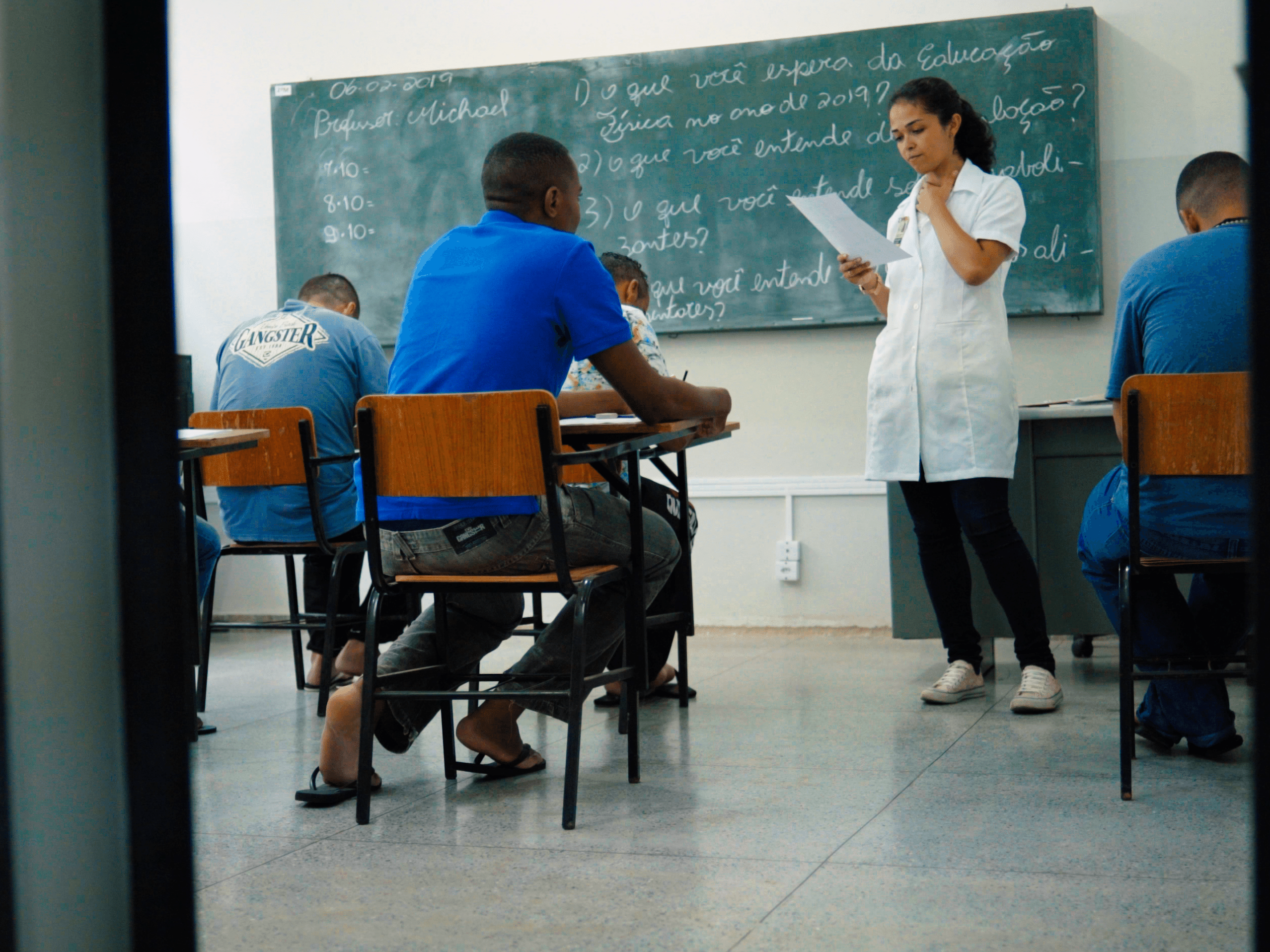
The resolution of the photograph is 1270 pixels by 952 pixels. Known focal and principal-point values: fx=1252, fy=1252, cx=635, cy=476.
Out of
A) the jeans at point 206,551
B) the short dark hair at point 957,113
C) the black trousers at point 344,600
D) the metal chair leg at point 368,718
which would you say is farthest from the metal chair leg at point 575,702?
the short dark hair at point 957,113

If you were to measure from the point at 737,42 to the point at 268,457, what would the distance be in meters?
2.41

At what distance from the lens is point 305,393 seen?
3.40 metres

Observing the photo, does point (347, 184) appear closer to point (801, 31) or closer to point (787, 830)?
point (801, 31)

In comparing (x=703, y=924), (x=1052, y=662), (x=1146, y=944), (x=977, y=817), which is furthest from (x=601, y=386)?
(x=1146, y=944)

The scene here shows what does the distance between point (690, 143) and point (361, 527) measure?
201cm

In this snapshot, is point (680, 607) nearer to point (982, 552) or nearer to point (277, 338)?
point (982, 552)

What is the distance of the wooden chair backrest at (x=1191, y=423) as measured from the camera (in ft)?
6.72

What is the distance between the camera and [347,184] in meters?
4.91

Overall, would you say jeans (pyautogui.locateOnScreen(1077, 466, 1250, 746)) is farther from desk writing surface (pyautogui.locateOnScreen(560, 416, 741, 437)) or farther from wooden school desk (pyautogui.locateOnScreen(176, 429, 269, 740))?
wooden school desk (pyautogui.locateOnScreen(176, 429, 269, 740))

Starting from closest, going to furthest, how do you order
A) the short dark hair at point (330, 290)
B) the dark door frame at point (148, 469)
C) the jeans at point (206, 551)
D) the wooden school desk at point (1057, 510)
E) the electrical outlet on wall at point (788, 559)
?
the dark door frame at point (148, 469)
the jeans at point (206, 551)
the wooden school desk at point (1057, 510)
the short dark hair at point (330, 290)
the electrical outlet on wall at point (788, 559)

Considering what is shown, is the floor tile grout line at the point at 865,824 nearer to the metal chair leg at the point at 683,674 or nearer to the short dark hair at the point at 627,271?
the metal chair leg at the point at 683,674

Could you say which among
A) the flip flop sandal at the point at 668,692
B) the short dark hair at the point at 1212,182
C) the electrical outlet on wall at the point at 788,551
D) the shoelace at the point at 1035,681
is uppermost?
the short dark hair at the point at 1212,182

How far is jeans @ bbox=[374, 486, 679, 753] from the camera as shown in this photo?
2158 mm

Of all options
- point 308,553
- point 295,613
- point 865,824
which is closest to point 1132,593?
point 865,824
